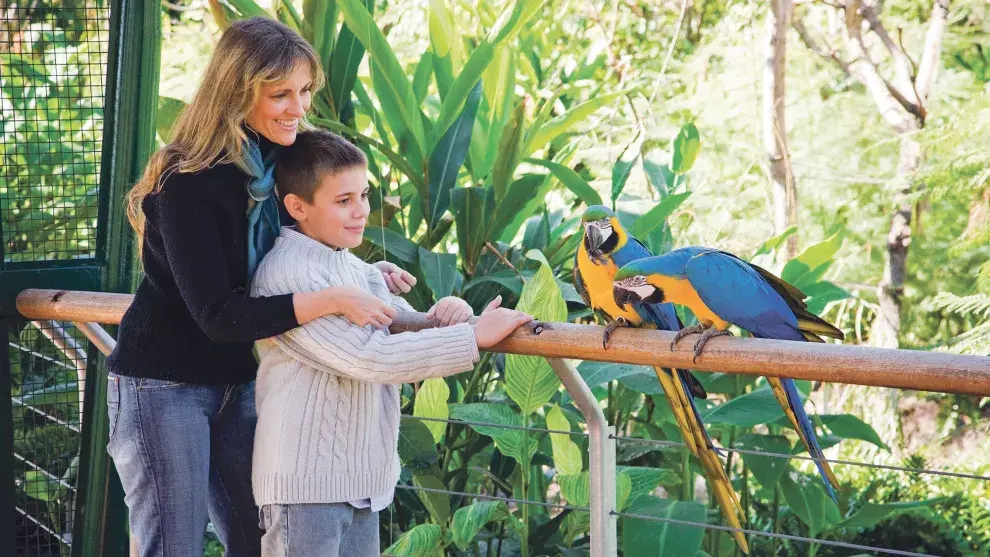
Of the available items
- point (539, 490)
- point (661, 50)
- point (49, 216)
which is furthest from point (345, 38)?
point (661, 50)

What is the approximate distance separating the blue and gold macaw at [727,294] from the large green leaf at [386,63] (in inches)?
48.8

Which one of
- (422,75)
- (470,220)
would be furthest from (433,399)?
(422,75)

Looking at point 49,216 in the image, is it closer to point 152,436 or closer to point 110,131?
point 110,131

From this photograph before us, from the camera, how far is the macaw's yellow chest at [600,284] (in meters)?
1.43

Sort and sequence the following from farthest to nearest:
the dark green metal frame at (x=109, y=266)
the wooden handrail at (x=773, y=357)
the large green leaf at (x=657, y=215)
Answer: the large green leaf at (x=657, y=215)
the dark green metal frame at (x=109, y=266)
the wooden handrail at (x=773, y=357)

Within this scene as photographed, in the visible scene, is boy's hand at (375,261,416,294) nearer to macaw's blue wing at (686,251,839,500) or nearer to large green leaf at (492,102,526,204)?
macaw's blue wing at (686,251,839,500)

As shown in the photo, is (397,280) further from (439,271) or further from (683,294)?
(439,271)

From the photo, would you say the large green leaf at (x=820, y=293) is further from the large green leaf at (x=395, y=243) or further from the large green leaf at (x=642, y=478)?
the large green leaf at (x=395, y=243)

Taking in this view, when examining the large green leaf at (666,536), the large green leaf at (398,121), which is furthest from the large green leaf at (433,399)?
the large green leaf at (398,121)

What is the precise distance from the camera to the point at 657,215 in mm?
2268

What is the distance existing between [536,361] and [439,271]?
0.33 meters

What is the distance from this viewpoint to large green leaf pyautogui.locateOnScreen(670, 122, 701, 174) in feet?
8.18

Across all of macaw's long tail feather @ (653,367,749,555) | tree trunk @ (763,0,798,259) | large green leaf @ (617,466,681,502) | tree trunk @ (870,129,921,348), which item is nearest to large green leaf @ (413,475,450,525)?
large green leaf @ (617,466,681,502)

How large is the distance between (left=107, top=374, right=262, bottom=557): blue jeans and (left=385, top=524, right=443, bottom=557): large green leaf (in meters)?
0.68
